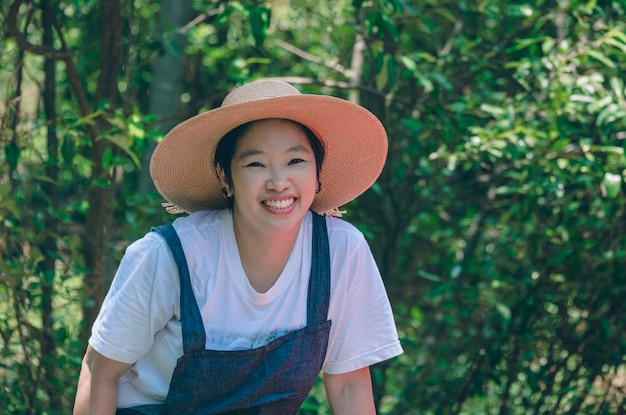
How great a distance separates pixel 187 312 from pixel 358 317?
43cm

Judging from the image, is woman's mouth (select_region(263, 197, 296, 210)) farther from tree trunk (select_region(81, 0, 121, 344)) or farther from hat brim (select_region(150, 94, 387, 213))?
tree trunk (select_region(81, 0, 121, 344))

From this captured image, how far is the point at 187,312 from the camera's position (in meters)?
2.24

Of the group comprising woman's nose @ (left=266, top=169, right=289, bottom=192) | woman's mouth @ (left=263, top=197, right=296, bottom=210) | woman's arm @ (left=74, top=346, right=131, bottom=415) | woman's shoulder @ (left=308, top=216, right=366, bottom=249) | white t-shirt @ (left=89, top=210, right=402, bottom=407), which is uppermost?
woman's nose @ (left=266, top=169, right=289, bottom=192)

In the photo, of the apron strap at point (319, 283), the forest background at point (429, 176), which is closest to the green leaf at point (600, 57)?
the forest background at point (429, 176)

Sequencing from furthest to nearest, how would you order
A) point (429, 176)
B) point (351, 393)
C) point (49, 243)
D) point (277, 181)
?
point (429, 176), point (49, 243), point (351, 393), point (277, 181)

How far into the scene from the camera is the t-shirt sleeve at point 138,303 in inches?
87.1

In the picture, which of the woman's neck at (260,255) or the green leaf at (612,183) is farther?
the green leaf at (612,183)

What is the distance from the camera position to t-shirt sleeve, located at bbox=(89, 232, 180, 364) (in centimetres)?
221

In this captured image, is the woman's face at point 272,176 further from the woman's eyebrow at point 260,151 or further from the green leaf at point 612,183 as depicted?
the green leaf at point 612,183

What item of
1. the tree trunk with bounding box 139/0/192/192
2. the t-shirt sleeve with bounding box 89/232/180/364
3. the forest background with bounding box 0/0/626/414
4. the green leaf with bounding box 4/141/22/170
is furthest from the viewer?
the tree trunk with bounding box 139/0/192/192

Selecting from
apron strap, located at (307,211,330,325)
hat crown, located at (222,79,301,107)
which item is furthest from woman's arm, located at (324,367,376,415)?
hat crown, located at (222,79,301,107)

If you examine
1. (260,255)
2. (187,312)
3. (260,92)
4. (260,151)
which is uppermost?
(260,92)

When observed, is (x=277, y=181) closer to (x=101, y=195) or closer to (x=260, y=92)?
(x=260, y=92)

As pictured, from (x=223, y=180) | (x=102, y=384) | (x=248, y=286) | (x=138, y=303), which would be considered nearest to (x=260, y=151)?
(x=223, y=180)
